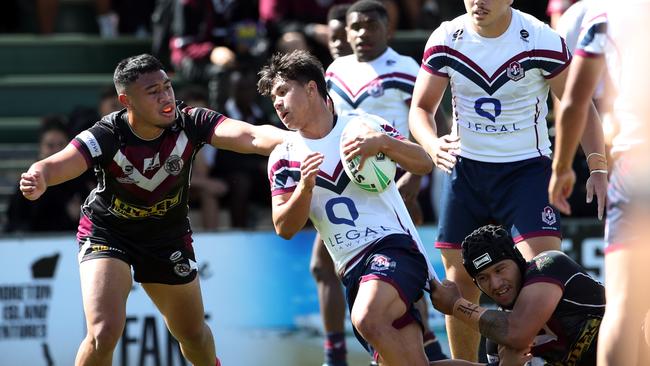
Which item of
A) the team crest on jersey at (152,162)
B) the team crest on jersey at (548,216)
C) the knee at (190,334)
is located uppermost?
the team crest on jersey at (152,162)

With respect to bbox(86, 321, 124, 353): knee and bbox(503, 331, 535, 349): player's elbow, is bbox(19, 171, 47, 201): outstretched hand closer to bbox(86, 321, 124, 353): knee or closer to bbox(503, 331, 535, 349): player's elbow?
bbox(86, 321, 124, 353): knee

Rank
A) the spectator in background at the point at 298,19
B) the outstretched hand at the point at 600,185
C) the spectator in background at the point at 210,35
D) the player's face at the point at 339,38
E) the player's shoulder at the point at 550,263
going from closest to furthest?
Result: the player's shoulder at the point at 550,263 → the outstretched hand at the point at 600,185 → the player's face at the point at 339,38 → the spectator in background at the point at 298,19 → the spectator in background at the point at 210,35

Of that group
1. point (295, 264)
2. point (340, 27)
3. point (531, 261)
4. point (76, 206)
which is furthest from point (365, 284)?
point (76, 206)

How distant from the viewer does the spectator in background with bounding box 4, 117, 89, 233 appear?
1017cm

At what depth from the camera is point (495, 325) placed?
19.3 feet

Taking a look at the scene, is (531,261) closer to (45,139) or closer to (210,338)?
(210,338)

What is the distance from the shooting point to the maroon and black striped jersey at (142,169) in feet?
21.7

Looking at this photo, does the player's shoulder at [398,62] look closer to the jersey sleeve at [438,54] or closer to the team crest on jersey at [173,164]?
the jersey sleeve at [438,54]

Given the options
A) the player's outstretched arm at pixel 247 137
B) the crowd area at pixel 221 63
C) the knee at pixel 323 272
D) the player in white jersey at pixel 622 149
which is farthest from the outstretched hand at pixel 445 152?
the crowd area at pixel 221 63

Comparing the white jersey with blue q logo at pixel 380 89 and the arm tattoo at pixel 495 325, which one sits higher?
the white jersey with blue q logo at pixel 380 89

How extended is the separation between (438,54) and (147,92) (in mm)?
1660

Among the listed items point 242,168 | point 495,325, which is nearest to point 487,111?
point 495,325

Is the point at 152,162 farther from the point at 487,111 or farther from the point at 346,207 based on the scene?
the point at 487,111

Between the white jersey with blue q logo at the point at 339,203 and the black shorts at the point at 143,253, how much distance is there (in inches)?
39.5
